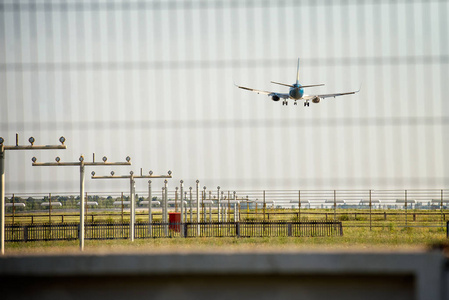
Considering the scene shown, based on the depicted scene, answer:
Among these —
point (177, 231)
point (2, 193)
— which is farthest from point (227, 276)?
point (177, 231)

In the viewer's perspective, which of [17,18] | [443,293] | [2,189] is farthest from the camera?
[2,189]

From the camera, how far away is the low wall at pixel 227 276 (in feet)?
16.2

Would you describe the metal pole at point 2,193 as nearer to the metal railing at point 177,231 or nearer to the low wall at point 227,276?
the metal railing at point 177,231

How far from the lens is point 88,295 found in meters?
5.30

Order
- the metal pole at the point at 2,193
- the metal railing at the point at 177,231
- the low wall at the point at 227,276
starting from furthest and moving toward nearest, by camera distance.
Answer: the metal railing at the point at 177,231, the metal pole at the point at 2,193, the low wall at the point at 227,276

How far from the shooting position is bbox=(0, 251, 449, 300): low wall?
4.94 m

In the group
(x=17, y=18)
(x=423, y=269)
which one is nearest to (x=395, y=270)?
(x=423, y=269)

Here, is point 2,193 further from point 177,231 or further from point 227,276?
point 177,231

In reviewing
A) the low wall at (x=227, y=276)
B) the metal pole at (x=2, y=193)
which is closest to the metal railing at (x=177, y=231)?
the metal pole at (x=2, y=193)

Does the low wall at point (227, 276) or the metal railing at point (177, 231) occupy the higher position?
the low wall at point (227, 276)

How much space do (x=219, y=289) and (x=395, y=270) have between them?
4.50ft

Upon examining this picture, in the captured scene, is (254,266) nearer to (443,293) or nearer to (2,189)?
(443,293)

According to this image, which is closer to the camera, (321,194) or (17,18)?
(17,18)

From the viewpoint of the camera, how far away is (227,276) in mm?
5188
